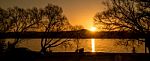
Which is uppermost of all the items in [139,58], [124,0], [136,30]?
[124,0]

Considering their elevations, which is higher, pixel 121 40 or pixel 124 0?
pixel 124 0

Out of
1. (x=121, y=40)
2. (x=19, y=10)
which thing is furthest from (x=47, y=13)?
(x=121, y=40)

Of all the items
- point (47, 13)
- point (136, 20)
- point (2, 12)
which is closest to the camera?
point (136, 20)

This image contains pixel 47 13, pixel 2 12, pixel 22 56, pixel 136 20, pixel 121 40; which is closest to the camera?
pixel 22 56

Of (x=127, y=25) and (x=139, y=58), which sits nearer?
(x=139, y=58)

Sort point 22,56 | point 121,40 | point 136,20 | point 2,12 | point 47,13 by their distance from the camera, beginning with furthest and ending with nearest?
point 47,13 < point 2,12 < point 121,40 < point 136,20 < point 22,56

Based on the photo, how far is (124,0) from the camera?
39.7 m

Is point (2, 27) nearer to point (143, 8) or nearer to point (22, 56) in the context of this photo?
point (22, 56)

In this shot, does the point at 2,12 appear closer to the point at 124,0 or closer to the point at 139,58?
the point at 124,0

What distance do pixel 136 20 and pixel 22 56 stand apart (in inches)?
475

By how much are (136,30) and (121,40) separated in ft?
9.94

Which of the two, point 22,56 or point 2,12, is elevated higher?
point 2,12

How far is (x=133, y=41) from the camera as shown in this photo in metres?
39.8

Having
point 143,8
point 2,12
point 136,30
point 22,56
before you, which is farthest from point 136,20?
point 2,12
